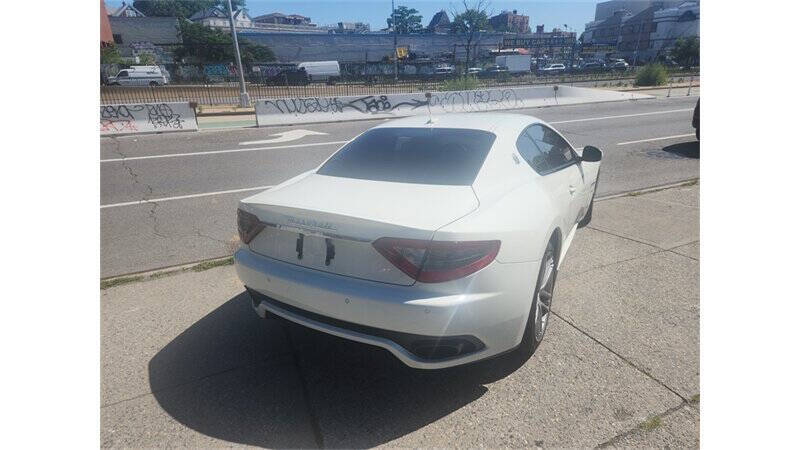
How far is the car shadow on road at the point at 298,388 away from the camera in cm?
224

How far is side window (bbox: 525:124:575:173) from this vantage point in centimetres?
350

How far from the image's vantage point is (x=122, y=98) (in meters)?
22.7

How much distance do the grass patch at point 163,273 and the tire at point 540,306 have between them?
9.86ft

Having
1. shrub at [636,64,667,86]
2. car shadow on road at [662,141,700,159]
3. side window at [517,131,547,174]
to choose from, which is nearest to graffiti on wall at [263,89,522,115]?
car shadow on road at [662,141,700,159]

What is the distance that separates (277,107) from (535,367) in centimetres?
1460

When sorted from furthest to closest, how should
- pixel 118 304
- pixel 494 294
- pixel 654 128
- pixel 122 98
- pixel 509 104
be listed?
pixel 122 98
pixel 509 104
pixel 654 128
pixel 118 304
pixel 494 294

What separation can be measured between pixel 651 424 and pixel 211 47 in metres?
65.5

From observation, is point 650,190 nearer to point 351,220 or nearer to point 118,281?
point 351,220

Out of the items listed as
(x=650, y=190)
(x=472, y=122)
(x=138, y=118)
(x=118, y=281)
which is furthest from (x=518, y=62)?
(x=118, y=281)

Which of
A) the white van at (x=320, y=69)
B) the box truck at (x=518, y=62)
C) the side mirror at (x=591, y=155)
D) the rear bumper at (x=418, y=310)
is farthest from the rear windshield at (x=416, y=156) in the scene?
the box truck at (x=518, y=62)

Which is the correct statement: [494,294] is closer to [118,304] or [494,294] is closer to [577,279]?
[577,279]

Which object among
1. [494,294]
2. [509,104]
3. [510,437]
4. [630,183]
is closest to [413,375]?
[510,437]

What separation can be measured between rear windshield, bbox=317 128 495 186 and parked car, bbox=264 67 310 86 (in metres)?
28.0

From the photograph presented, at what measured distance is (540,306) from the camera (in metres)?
2.76
